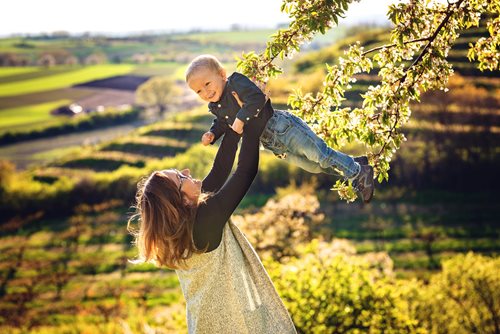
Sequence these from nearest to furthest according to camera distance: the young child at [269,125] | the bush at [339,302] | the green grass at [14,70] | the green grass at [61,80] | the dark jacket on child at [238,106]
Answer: the dark jacket on child at [238,106] < the young child at [269,125] < the bush at [339,302] < the green grass at [61,80] < the green grass at [14,70]

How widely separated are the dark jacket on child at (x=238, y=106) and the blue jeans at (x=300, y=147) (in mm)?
127

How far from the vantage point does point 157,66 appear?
3856 inches

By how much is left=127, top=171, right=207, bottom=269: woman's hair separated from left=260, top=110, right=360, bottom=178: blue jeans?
83 centimetres

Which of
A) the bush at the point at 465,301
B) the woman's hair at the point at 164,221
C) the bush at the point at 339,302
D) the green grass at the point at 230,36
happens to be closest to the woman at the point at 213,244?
the woman's hair at the point at 164,221

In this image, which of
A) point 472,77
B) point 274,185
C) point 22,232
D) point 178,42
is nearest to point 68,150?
point 22,232

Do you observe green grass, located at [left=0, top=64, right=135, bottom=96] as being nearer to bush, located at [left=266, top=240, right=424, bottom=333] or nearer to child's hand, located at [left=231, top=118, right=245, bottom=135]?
bush, located at [left=266, top=240, right=424, bottom=333]

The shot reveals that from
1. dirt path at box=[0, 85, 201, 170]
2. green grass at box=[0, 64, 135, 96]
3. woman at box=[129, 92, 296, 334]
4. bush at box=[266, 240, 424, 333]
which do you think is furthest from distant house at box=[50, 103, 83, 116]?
woman at box=[129, 92, 296, 334]

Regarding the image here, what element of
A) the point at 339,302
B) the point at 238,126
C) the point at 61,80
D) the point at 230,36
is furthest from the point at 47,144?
the point at 230,36

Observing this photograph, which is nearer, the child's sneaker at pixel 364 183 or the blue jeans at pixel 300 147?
the blue jeans at pixel 300 147

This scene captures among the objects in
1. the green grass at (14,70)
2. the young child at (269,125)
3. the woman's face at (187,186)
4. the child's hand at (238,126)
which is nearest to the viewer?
the woman's face at (187,186)

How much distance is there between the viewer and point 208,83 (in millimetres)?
3834

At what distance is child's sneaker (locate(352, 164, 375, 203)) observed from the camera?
401 centimetres

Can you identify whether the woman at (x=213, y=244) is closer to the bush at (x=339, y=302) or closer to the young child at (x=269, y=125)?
the young child at (x=269, y=125)

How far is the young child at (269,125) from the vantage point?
3789 mm
